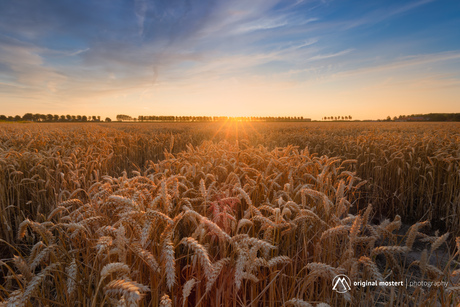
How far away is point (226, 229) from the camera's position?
6.12 feet

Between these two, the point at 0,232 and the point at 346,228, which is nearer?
the point at 346,228

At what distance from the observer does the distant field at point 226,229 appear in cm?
148

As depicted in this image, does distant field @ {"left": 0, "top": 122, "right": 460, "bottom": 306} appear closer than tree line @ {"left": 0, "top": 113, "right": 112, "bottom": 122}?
Yes

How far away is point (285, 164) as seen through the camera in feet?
11.7

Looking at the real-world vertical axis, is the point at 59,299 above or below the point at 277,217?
below

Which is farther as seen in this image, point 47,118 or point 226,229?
point 47,118

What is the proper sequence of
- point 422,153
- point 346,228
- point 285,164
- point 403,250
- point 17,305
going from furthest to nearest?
1. point 422,153
2. point 285,164
3. point 346,228
4. point 403,250
5. point 17,305

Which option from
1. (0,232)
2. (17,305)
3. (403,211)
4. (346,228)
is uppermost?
(346,228)

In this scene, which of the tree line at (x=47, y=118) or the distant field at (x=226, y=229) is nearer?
the distant field at (x=226, y=229)

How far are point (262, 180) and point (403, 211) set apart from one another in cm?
396

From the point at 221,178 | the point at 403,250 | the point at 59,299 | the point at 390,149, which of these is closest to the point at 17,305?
the point at 59,299

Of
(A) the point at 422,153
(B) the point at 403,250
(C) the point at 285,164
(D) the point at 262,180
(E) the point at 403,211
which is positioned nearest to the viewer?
(B) the point at 403,250

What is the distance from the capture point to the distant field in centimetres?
148

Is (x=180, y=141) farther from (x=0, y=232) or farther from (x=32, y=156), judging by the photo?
(x=0, y=232)
